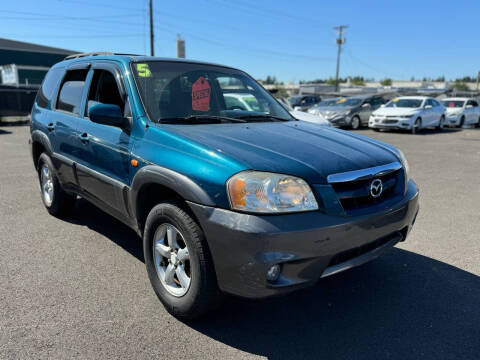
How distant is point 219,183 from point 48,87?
357 centimetres

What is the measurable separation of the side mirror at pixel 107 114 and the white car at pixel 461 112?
20661mm

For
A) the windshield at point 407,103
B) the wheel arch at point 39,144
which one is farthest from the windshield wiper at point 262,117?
the windshield at point 407,103

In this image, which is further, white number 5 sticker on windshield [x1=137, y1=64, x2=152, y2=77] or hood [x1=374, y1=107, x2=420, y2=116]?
hood [x1=374, y1=107, x2=420, y2=116]

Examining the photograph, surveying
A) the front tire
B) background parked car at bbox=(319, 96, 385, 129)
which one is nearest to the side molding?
the front tire

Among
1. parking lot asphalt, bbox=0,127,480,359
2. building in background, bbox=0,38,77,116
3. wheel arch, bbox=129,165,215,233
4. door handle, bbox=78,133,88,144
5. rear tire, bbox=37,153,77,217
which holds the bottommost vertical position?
parking lot asphalt, bbox=0,127,480,359

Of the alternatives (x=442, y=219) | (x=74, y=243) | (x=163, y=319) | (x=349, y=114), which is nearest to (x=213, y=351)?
(x=163, y=319)

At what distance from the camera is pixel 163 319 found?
9.06 ft

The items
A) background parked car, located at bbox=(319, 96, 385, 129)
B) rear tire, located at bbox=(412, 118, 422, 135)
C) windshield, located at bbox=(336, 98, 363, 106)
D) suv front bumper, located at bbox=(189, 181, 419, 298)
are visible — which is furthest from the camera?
windshield, located at bbox=(336, 98, 363, 106)

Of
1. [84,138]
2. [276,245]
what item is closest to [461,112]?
[84,138]

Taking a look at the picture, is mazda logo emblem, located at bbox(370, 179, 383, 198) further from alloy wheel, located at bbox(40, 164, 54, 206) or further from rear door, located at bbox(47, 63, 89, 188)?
alloy wheel, located at bbox(40, 164, 54, 206)

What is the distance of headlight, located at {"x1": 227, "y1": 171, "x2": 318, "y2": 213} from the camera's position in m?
2.25

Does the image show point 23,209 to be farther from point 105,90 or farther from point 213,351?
point 213,351

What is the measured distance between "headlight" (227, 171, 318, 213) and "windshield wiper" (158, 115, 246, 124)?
99 centimetres

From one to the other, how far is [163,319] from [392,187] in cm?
191
